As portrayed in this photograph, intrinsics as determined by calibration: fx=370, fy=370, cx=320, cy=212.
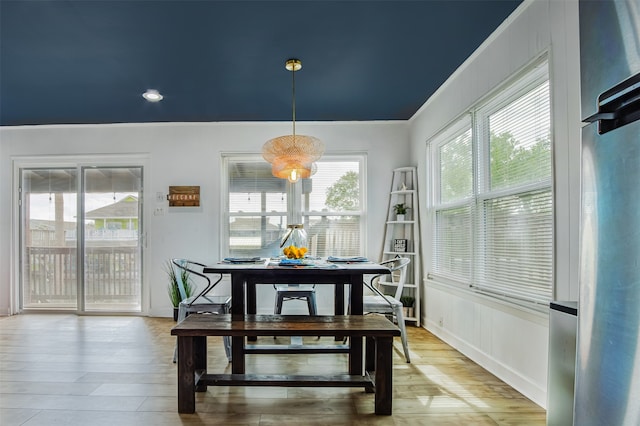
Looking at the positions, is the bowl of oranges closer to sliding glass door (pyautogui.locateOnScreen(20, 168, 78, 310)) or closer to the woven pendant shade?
the woven pendant shade

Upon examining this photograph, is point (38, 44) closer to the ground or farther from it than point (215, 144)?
farther from it

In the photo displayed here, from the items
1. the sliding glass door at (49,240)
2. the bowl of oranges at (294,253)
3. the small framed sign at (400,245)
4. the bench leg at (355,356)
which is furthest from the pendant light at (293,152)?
the sliding glass door at (49,240)

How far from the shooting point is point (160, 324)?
4.32m

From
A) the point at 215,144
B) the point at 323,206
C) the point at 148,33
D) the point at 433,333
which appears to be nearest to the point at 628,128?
the point at 148,33

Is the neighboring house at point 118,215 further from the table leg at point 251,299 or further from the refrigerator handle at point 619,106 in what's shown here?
the refrigerator handle at point 619,106

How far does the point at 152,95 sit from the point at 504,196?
3381mm

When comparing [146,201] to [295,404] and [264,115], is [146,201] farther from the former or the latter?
[295,404]

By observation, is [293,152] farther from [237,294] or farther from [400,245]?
[400,245]

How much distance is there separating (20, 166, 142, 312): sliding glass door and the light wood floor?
134cm

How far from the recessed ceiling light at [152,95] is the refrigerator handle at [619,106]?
369 centimetres

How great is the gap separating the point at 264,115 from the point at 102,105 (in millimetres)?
1761

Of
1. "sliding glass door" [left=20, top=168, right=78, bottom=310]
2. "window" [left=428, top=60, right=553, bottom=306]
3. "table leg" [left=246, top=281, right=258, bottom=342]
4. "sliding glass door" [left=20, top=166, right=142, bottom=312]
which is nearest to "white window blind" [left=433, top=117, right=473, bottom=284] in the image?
"window" [left=428, top=60, right=553, bottom=306]

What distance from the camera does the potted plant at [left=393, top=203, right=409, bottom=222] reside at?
4.51 meters

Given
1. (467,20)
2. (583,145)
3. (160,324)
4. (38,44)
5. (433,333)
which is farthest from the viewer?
(160,324)
